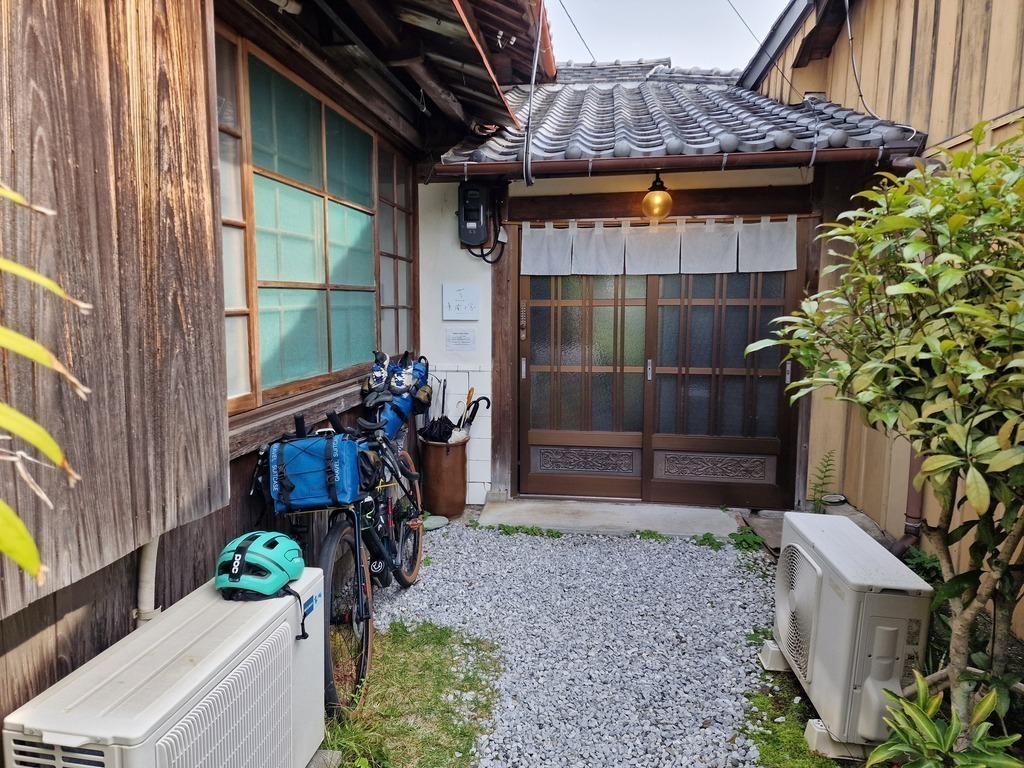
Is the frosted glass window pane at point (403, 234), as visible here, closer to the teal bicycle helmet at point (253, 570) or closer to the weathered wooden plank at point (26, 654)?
the teal bicycle helmet at point (253, 570)

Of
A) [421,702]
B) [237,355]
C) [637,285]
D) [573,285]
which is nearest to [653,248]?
[637,285]

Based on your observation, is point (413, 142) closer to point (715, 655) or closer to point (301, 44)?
point (301, 44)

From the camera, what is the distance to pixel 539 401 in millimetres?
5652

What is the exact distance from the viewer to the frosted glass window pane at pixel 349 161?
3796mm

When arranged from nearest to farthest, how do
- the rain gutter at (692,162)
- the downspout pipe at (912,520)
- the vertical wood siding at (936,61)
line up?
the vertical wood siding at (936,61) < the downspout pipe at (912,520) < the rain gutter at (692,162)

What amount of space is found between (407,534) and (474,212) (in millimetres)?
2876

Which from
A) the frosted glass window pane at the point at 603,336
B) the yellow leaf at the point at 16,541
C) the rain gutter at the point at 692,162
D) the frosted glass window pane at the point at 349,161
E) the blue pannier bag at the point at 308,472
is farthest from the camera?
the frosted glass window pane at the point at 603,336

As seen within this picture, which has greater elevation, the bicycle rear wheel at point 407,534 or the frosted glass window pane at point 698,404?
the frosted glass window pane at point 698,404

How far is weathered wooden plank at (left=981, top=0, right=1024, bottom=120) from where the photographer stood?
10.9 feet

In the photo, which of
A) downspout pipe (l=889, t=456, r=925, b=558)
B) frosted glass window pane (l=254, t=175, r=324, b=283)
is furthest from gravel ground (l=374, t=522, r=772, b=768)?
frosted glass window pane (l=254, t=175, r=324, b=283)

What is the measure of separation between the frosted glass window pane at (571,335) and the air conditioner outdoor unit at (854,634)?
119 inches

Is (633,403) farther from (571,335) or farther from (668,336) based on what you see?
(571,335)

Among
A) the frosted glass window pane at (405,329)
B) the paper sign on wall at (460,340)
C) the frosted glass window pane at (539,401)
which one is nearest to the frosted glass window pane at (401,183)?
the frosted glass window pane at (405,329)

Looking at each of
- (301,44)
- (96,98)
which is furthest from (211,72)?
(301,44)
